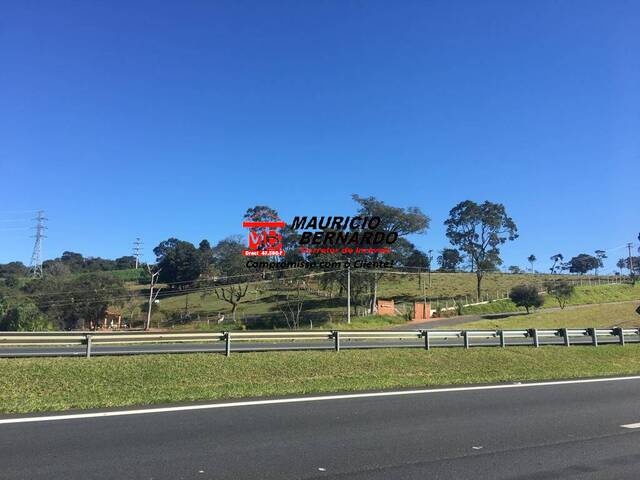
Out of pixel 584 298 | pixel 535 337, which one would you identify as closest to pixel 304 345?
pixel 535 337

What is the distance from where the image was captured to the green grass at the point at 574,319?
49719 millimetres

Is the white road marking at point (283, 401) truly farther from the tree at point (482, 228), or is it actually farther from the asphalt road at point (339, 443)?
the tree at point (482, 228)

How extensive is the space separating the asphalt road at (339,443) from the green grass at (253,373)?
2147mm

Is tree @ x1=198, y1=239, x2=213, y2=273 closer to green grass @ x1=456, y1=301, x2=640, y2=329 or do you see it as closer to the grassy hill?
the grassy hill

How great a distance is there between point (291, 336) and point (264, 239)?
51.0 meters

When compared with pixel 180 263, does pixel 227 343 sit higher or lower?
Result: lower

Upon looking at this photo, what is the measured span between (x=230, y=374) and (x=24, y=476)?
835 centimetres

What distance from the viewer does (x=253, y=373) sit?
14.2m

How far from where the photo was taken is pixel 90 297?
68625 mm

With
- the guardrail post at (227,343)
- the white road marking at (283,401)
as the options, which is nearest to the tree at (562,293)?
the white road marking at (283,401)

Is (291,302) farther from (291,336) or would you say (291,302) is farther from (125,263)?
(125,263)

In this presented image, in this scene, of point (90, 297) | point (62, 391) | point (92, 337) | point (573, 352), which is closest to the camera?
point (62, 391)

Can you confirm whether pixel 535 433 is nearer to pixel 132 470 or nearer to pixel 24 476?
pixel 132 470

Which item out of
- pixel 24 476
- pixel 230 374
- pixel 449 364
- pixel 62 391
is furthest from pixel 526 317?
pixel 24 476
